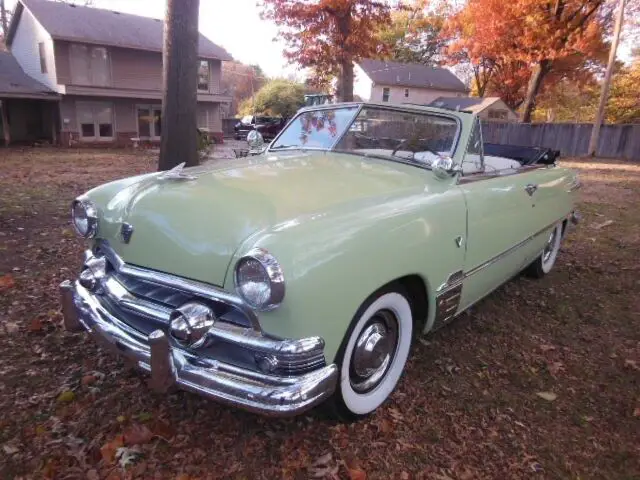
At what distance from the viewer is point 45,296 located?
3.90 metres

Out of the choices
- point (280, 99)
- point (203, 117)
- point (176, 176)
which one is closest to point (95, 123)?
point (203, 117)

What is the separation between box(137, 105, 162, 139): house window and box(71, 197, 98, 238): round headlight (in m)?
22.0

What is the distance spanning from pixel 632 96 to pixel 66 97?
107 ft

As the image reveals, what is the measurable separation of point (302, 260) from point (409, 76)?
4386 cm

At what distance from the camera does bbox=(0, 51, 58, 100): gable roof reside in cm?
1961

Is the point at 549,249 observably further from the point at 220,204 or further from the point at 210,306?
the point at 210,306

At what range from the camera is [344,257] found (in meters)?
2.07

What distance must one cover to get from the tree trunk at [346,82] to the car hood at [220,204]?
1403cm

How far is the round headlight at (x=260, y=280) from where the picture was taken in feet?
6.08

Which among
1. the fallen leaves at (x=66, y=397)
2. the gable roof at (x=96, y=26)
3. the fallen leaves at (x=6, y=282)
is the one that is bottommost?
the fallen leaves at (x=66, y=397)

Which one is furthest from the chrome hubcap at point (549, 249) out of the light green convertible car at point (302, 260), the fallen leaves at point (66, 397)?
the fallen leaves at point (66, 397)

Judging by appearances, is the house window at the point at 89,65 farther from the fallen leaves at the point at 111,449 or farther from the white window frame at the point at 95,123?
the fallen leaves at the point at 111,449

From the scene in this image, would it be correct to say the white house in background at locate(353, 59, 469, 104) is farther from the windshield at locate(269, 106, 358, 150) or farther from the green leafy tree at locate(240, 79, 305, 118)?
the windshield at locate(269, 106, 358, 150)

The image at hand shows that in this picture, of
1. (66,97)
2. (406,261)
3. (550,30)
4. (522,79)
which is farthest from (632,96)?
(406,261)
